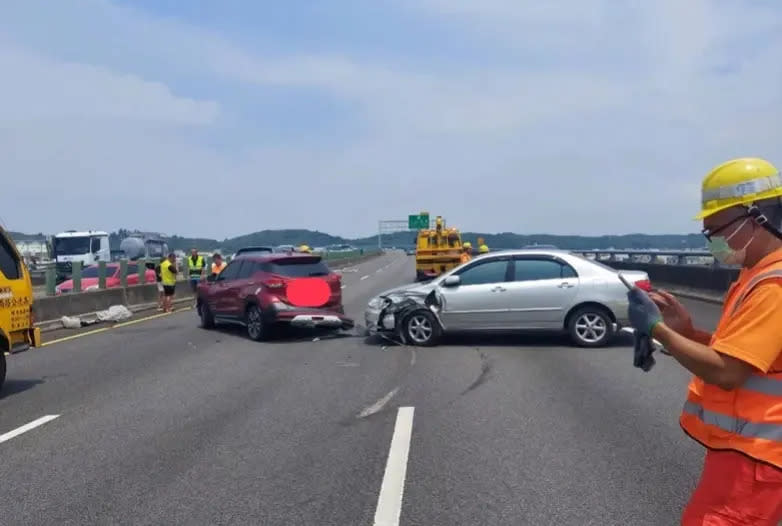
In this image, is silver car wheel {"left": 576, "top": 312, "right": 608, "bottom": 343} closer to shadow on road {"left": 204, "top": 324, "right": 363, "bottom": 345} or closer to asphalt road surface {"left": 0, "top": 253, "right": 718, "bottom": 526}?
asphalt road surface {"left": 0, "top": 253, "right": 718, "bottom": 526}

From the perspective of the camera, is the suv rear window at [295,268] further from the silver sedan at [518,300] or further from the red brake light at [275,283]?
the silver sedan at [518,300]

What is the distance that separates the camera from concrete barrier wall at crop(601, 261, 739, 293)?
853 inches

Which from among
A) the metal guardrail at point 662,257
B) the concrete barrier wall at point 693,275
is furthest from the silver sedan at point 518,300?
the metal guardrail at point 662,257

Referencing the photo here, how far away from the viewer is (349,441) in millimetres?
7164

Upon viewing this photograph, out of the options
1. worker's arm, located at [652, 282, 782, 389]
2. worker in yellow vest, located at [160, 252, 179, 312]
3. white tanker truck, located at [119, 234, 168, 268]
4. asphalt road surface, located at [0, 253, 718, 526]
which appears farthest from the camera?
white tanker truck, located at [119, 234, 168, 268]

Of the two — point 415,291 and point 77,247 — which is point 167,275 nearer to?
point 415,291

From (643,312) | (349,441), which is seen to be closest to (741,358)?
(643,312)

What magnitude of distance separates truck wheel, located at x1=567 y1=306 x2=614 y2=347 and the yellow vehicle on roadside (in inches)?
318

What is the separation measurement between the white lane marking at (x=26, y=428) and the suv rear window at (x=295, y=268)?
7.07m

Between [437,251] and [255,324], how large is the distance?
18926 mm

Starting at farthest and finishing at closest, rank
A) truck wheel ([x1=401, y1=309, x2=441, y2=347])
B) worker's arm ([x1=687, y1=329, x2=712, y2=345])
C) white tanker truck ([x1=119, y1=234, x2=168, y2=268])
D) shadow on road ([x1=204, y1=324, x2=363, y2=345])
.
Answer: white tanker truck ([x1=119, y1=234, x2=168, y2=268]), shadow on road ([x1=204, y1=324, x2=363, y2=345]), truck wheel ([x1=401, y1=309, x2=441, y2=347]), worker's arm ([x1=687, y1=329, x2=712, y2=345])

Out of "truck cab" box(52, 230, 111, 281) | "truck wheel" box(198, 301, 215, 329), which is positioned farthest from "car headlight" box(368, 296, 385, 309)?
"truck cab" box(52, 230, 111, 281)

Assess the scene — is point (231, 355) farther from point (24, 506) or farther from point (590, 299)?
point (24, 506)

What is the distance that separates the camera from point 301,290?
1513 centimetres
